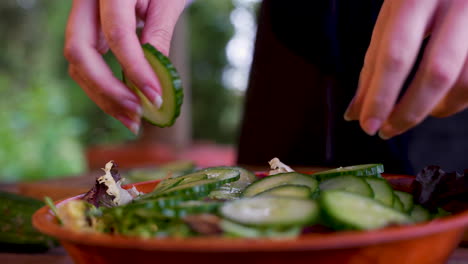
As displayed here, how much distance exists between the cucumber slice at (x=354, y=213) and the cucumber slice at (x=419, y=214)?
121 millimetres

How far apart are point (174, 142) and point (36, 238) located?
13.4 feet

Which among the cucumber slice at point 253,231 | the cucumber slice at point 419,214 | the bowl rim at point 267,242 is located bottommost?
the cucumber slice at point 419,214

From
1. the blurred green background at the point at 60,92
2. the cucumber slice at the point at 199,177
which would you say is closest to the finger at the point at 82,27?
the cucumber slice at the point at 199,177

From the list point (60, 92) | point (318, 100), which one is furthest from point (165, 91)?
point (60, 92)

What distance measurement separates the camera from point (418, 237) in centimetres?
61

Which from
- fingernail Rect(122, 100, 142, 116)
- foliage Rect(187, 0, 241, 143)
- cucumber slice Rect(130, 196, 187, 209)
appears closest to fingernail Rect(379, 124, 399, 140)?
cucumber slice Rect(130, 196, 187, 209)

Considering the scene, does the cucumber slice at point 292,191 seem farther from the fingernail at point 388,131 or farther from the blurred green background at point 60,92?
the blurred green background at point 60,92

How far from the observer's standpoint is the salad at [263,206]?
65 cm

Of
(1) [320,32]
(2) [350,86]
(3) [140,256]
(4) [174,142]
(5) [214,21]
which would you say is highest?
(5) [214,21]

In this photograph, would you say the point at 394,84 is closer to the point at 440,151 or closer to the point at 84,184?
the point at 440,151

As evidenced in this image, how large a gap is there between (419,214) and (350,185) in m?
0.12

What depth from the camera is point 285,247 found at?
0.55 meters

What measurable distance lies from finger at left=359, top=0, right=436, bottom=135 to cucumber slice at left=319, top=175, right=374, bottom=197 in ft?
0.32

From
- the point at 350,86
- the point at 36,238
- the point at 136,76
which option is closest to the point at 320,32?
the point at 350,86
